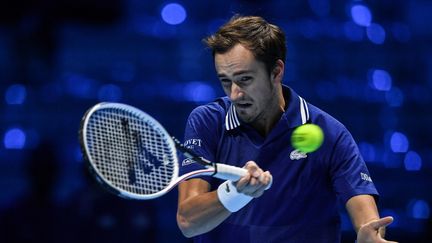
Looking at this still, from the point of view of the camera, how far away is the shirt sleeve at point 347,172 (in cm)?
372

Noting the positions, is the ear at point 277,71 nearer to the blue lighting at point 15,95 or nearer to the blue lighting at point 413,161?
the blue lighting at point 15,95

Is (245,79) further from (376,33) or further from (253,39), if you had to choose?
(376,33)

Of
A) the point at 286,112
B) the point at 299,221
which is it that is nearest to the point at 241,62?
the point at 286,112

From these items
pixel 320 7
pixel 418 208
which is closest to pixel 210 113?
pixel 418 208

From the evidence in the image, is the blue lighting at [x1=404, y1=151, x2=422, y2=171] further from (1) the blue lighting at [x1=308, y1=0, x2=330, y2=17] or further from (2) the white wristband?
(2) the white wristband

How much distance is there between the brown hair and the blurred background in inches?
137

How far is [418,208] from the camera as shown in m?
7.87

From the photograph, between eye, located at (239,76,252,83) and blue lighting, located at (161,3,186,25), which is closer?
eye, located at (239,76,252,83)

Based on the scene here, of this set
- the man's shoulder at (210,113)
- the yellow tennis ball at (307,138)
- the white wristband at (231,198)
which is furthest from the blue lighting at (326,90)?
the white wristband at (231,198)

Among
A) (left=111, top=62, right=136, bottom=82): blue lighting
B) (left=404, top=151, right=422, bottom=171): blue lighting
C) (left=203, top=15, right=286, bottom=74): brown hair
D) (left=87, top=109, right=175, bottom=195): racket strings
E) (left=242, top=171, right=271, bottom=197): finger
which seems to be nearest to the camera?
(left=242, top=171, right=271, bottom=197): finger

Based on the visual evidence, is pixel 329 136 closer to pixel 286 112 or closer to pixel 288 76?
pixel 286 112

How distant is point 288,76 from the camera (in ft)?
26.5

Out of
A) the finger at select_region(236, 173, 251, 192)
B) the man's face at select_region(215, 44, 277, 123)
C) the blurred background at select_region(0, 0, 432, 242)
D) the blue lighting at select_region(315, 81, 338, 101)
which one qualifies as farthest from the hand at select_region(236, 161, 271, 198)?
the blue lighting at select_region(315, 81, 338, 101)

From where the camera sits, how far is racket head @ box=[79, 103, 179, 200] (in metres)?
3.28
